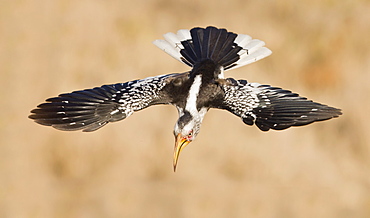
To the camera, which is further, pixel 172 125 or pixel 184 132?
pixel 172 125

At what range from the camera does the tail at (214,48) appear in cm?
1315

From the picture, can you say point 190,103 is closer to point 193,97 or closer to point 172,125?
point 193,97

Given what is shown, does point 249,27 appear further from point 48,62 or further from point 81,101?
point 81,101

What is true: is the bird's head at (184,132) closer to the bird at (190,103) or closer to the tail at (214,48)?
the bird at (190,103)

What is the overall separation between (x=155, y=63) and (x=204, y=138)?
5.29 ft

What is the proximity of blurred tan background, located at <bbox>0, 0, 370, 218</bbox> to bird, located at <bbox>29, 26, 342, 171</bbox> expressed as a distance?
5.00 m

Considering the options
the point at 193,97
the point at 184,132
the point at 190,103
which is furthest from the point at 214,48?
the point at 184,132

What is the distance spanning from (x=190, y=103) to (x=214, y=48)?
60.0 inches

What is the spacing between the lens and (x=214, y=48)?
43.4 feet

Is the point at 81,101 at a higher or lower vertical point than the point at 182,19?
lower

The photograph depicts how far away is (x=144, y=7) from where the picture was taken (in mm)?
18391

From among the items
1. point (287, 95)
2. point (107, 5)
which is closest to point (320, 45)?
point (107, 5)

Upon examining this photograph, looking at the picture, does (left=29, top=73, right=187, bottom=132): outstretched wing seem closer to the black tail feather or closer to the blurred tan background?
the black tail feather

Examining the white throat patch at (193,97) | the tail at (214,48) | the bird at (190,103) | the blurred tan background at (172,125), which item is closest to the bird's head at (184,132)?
the bird at (190,103)
